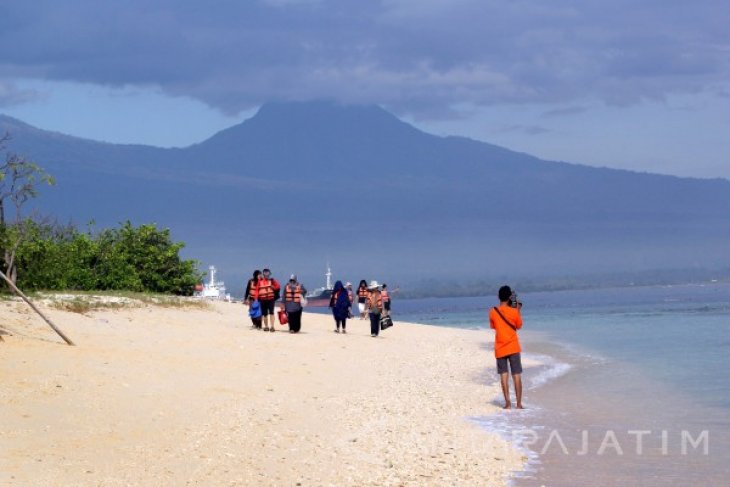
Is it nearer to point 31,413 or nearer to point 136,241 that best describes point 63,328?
point 31,413

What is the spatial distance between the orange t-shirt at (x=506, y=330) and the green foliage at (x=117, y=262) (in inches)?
631

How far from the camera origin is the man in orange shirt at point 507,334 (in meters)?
16.6

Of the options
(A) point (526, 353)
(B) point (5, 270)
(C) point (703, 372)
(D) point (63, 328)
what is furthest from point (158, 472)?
(A) point (526, 353)

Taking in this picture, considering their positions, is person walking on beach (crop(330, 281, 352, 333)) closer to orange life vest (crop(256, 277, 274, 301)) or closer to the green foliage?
orange life vest (crop(256, 277, 274, 301))

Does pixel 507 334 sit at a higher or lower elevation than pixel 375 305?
lower

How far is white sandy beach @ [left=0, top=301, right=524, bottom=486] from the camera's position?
10.7 metres

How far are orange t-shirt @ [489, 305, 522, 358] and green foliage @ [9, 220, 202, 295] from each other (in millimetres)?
16036

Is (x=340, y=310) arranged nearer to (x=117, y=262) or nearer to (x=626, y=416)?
(x=117, y=262)

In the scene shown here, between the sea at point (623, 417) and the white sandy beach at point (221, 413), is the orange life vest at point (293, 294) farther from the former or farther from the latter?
the sea at point (623, 417)

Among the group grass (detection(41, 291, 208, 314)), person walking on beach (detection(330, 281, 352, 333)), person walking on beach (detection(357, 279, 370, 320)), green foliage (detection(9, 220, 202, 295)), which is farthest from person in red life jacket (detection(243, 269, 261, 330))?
person walking on beach (detection(357, 279, 370, 320))

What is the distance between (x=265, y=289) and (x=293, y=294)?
2.53 feet

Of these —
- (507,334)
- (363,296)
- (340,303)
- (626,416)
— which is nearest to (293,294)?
(340,303)

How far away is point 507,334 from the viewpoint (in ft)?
55.1

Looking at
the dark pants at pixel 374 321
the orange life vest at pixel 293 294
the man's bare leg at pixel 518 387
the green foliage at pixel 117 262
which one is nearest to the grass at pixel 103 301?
the green foliage at pixel 117 262
